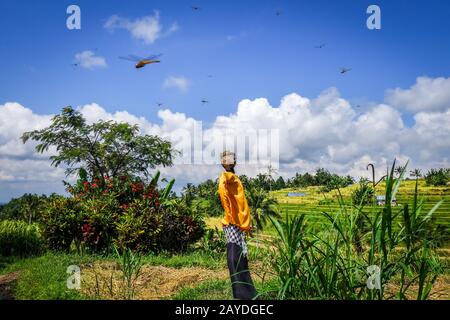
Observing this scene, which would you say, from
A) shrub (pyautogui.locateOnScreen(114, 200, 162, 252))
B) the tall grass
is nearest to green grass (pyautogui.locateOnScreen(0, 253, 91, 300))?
shrub (pyautogui.locateOnScreen(114, 200, 162, 252))

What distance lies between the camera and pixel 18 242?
11047 mm

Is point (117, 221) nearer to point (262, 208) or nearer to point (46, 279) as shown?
point (46, 279)

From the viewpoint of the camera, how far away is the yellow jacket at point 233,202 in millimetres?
4816

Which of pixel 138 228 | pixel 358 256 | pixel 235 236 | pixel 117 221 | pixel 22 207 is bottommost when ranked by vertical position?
pixel 22 207

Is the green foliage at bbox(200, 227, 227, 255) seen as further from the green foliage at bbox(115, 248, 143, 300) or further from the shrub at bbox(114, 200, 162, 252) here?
the green foliage at bbox(115, 248, 143, 300)

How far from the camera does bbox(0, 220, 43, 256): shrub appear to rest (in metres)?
10.8

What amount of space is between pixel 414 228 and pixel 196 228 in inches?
350

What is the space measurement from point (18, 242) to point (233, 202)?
8622 mm

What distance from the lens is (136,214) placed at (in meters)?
10.6

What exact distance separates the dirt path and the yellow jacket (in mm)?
3469

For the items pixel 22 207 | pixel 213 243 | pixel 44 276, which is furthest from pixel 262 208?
pixel 22 207

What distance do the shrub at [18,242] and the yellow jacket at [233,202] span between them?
25.8 feet
